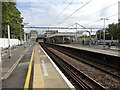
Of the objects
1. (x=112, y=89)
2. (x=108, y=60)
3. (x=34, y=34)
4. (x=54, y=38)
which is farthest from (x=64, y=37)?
(x=112, y=89)

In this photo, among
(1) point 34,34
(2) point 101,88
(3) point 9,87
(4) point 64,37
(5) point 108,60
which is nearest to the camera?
(3) point 9,87

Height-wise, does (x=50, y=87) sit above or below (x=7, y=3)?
below

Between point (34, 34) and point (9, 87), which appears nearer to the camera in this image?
point (9, 87)

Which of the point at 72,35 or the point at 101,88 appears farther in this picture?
the point at 72,35

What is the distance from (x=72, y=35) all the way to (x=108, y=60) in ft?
347

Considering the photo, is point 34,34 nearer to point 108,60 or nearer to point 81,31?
point 81,31

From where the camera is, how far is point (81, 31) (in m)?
126

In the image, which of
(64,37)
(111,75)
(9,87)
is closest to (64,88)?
(9,87)

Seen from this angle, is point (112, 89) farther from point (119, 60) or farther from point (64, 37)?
point (64, 37)

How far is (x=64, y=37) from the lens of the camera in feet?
405

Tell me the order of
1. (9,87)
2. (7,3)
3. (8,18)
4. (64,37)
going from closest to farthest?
(9,87) → (7,3) → (8,18) → (64,37)

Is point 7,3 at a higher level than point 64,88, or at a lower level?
higher

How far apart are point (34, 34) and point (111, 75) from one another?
117 metres

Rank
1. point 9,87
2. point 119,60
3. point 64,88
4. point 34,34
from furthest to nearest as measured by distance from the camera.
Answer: point 34,34 < point 119,60 < point 9,87 < point 64,88
